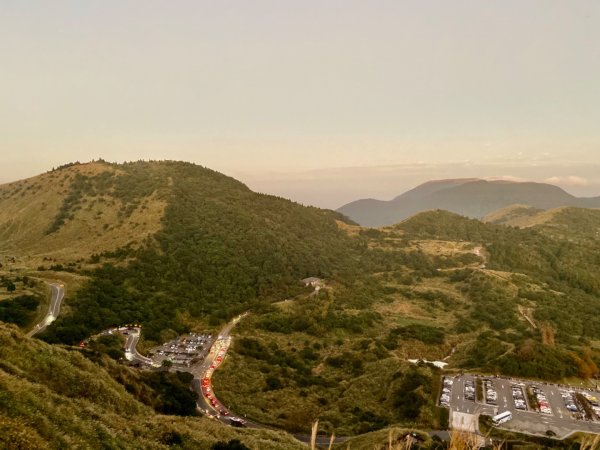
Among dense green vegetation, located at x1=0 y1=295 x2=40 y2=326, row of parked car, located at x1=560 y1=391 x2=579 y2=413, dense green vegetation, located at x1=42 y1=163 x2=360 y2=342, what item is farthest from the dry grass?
row of parked car, located at x1=560 y1=391 x2=579 y2=413

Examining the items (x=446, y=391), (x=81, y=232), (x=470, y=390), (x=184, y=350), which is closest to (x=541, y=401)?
(x=470, y=390)

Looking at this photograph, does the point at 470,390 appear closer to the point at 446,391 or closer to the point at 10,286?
the point at 446,391

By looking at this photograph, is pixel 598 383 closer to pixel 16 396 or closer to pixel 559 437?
pixel 559 437

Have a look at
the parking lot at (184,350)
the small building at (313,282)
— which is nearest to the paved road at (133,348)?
the parking lot at (184,350)

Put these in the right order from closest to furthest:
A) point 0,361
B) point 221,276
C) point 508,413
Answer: point 0,361, point 508,413, point 221,276

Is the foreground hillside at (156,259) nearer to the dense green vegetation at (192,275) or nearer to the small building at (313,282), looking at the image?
the dense green vegetation at (192,275)

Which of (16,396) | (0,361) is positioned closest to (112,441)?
(16,396)

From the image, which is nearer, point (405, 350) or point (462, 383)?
point (462, 383)
